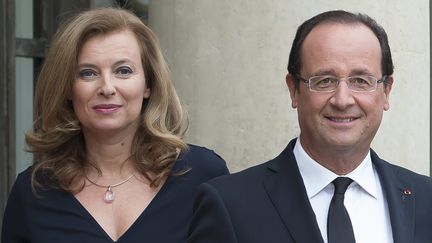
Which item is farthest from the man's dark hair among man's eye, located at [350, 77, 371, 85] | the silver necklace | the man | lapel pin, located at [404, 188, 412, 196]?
the silver necklace

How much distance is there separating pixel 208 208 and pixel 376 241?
537 mm

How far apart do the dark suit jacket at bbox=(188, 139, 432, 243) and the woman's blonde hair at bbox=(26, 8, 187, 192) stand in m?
0.94

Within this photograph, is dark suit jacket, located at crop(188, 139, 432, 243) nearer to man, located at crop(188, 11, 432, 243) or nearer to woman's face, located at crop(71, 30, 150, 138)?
man, located at crop(188, 11, 432, 243)

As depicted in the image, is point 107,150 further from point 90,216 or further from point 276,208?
point 276,208

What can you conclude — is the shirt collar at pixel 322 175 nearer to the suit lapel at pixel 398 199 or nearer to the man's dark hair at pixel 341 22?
the suit lapel at pixel 398 199

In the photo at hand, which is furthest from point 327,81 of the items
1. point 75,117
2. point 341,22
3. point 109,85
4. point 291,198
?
point 75,117

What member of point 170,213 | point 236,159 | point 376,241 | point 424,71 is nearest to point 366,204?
point 376,241

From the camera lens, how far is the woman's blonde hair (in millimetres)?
4062

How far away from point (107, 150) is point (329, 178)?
4.22 feet

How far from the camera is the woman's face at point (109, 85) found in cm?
395

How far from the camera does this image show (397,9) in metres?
5.09

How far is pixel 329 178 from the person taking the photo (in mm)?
3127

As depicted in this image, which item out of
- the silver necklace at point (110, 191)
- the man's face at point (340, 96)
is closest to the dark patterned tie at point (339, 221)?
the man's face at point (340, 96)

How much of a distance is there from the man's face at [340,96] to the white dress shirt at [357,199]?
0.06 metres
